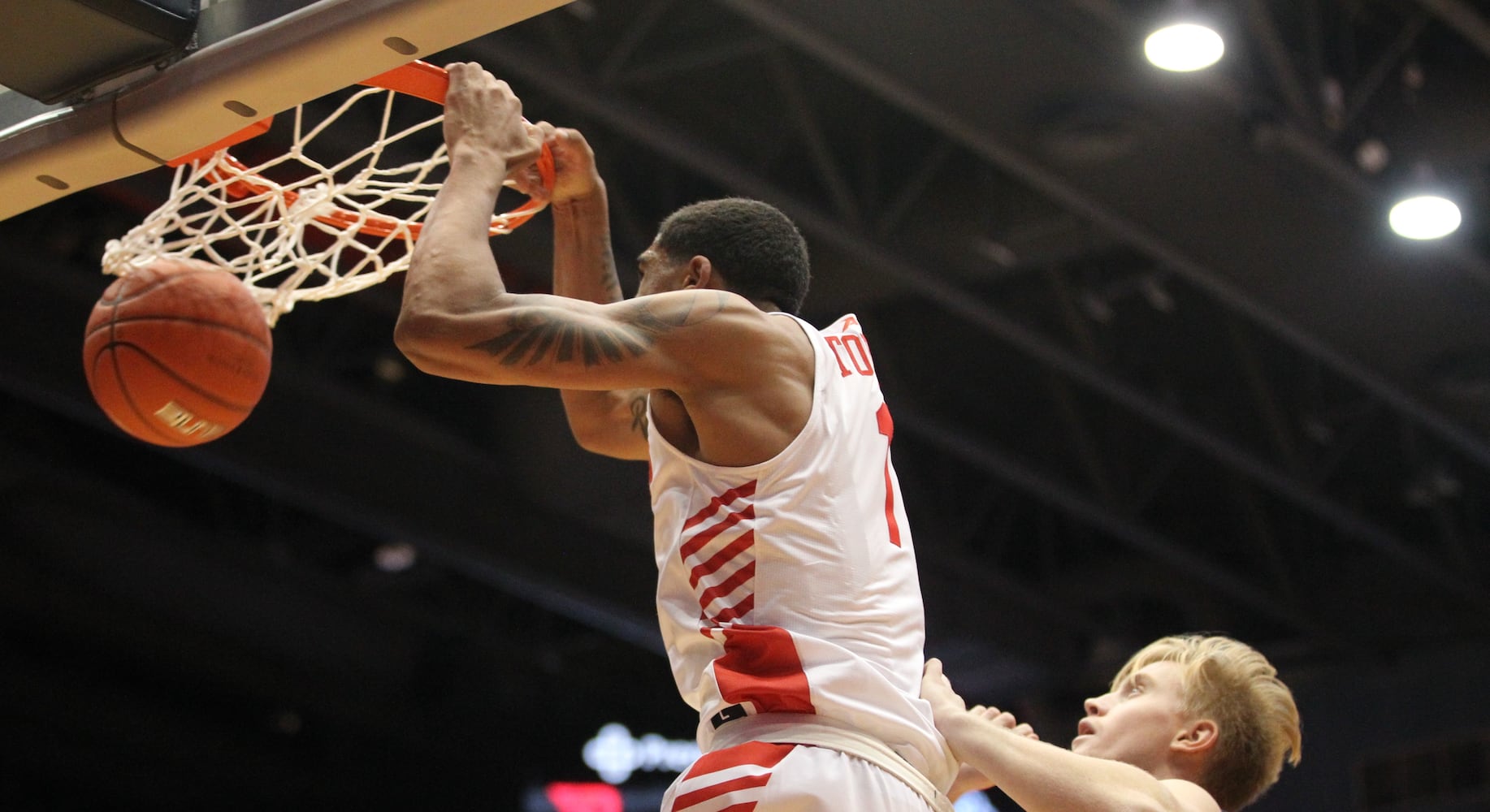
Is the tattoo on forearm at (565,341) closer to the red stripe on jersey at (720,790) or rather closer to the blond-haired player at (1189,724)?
the red stripe on jersey at (720,790)

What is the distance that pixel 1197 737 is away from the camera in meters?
2.80

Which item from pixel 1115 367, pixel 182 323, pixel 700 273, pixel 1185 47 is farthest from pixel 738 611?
pixel 1115 367

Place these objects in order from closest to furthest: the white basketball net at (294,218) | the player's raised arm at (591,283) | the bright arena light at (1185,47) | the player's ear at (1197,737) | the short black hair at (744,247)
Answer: the short black hair at (744,247) < the player's ear at (1197,737) < the player's raised arm at (591,283) < the white basketball net at (294,218) < the bright arena light at (1185,47)

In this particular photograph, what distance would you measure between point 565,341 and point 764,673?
0.53 m

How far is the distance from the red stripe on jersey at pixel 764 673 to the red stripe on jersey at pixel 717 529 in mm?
131

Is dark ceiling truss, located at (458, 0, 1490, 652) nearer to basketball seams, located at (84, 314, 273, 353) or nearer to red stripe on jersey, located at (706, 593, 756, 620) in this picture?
basketball seams, located at (84, 314, 273, 353)

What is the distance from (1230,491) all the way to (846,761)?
29.2 feet

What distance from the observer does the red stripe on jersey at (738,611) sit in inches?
92.7

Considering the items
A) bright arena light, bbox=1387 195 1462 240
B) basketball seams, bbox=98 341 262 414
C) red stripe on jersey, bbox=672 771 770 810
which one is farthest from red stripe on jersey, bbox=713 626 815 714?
bright arena light, bbox=1387 195 1462 240

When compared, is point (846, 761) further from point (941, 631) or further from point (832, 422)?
point (941, 631)

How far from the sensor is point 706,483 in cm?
243

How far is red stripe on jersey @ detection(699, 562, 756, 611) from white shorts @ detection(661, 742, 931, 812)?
0.21m

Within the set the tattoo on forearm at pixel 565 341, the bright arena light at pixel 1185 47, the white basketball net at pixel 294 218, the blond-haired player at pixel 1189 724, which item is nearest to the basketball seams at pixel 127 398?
the white basketball net at pixel 294 218

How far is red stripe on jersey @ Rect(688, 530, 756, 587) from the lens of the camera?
237 cm
